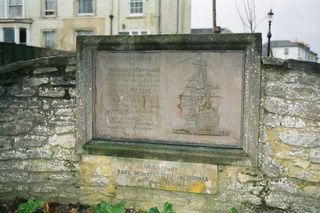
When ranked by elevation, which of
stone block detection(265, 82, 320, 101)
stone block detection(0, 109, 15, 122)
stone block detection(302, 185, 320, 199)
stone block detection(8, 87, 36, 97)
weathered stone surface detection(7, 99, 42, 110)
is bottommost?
stone block detection(302, 185, 320, 199)

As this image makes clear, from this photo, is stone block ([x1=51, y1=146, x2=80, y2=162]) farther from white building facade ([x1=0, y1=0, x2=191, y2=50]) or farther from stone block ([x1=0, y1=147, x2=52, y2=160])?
white building facade ([x1=0, y1=0, x2=191, y2=50])

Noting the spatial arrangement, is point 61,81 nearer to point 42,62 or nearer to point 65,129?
point 42,62

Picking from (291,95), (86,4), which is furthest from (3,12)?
(291,95)

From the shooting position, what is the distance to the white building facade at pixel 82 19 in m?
24.0

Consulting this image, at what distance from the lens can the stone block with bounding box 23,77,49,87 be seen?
4.55 meters

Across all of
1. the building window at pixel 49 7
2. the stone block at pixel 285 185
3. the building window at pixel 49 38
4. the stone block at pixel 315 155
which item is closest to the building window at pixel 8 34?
the building window at pixel 49 38

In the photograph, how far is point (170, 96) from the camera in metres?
4.32

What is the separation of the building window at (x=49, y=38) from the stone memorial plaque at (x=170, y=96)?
22.9 m

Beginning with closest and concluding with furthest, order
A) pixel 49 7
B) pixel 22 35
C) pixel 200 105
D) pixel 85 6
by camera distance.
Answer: pixel 200 105 → pixel 85 6 → pixel 49 7 → pixel 22 35

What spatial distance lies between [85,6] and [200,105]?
22.7 metres

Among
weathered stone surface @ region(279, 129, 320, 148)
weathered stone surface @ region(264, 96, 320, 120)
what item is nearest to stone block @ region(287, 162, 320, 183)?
weathered stone surface @ region(279, 129, 320, 148)

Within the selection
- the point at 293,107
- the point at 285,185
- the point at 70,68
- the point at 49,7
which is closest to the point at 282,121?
the point at 293,107

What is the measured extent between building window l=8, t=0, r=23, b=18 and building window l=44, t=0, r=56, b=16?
2086 mm

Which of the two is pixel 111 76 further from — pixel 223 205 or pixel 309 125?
pixel 309 125
